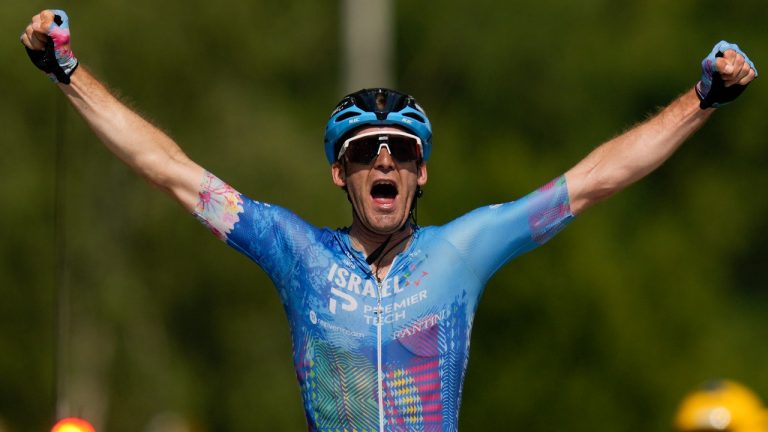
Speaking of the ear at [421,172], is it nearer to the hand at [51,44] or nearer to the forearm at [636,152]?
the forearm at [636,152]

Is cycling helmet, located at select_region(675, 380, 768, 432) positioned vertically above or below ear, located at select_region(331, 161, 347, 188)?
below

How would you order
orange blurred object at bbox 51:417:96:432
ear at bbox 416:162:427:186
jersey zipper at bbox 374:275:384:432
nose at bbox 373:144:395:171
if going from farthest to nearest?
ear at bbox 416:162:427:186
nose at bbox 373:144:395:171
jersey zipper at bbox 374:275:384:432
orange blurred object at bbox 51:417:96:432

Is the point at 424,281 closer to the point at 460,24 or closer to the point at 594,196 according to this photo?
the point at 594,196

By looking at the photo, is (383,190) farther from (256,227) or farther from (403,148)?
(256,227)

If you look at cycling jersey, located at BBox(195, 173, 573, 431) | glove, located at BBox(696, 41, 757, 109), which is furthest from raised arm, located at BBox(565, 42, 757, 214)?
cycling jersey, located at BBox(195, 173, 573, 431)

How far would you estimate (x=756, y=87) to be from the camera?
26.2m

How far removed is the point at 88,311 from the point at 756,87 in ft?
35.8

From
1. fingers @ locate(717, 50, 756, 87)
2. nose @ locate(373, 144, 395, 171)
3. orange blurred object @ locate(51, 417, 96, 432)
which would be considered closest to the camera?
orange blurred object @ locate(51, 417, 96, 432)

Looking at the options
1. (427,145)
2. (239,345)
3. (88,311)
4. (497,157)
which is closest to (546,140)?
(497,157)

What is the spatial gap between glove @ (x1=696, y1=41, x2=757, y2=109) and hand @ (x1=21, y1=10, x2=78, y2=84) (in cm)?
232

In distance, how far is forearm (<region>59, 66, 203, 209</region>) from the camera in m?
6.42

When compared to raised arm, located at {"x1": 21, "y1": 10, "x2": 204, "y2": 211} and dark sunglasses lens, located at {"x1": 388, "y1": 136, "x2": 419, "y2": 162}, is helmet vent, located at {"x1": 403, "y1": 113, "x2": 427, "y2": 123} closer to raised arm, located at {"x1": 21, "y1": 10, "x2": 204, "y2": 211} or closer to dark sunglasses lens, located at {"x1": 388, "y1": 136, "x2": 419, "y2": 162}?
dark sunglasses lens, located at {"x1": 388, "y1": 136, "x2": 419, "y2": 162}

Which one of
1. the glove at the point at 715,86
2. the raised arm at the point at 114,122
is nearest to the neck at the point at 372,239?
the raised arm at the point at 114,122

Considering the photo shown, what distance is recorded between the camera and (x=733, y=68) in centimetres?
626
